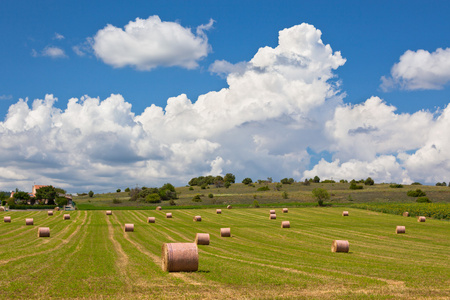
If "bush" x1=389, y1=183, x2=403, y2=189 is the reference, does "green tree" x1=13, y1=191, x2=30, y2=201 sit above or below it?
below

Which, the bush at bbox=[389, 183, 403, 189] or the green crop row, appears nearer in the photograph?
the green crop row

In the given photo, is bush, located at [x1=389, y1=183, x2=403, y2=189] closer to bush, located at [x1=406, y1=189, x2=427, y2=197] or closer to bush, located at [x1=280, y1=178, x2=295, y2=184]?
bush, located at [x1=406, y1=189, x2=427, y2=197]

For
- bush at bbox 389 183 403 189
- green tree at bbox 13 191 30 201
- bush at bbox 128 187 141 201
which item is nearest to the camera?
green tree at bbox 13 191 30 201

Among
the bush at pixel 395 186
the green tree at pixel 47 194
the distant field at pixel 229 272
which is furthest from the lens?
the bush at pixel 395 186

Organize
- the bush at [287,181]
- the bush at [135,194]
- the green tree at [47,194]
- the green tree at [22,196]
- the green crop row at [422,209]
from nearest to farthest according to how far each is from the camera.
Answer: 1. the green crop row at [422,209]
2. the green tree at [22,196]
3. the green tree at [47,194]
4. the bush at [135,194]
5. the bush at [287,181]

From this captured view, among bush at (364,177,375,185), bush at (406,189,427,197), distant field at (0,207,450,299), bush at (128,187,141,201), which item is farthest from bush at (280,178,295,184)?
distant field at (0,207,450,299)

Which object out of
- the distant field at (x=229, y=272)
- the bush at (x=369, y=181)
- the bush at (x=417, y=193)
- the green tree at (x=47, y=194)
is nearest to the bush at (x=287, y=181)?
the bush at (x=369, y=181)

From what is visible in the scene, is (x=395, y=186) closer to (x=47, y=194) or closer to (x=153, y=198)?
(x=153, y=198)

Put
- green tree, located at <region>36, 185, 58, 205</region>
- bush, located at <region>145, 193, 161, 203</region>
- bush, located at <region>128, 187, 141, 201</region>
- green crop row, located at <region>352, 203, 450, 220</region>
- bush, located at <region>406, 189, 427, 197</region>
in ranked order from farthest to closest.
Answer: bush, located at <region>128, 187, 141, 201</region>
green tree, located at <region>36, 185, 58, 205</region>
bush, located at <region>145, 193, 161, 203</region>
bush, located at <region>406, 189, 427, 197</region>
green crop row, located at <region>352, 203, 450, 220</region>

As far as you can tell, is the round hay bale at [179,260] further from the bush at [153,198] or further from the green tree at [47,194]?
the green tree at [47,194]

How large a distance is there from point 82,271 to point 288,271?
29.3 ft

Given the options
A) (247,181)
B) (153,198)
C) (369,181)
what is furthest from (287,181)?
(153,198)

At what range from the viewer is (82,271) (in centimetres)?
1958

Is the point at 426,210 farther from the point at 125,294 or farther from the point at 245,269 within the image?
the point at 125,294
